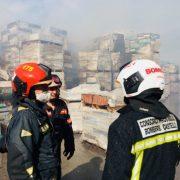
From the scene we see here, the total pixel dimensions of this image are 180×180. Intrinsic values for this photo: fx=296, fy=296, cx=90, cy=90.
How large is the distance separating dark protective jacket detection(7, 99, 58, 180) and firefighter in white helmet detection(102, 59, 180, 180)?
0.94 m

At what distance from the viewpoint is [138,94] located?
2.02m

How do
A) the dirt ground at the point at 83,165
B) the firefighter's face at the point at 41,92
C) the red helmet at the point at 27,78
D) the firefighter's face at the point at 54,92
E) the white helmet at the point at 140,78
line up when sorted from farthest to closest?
1. the dirt ground at the point at 83,165
2. the firefighter's face at the point at 54,92
3. the firefighter's face at the point at 41,92
4. the red helmet at the point at 27,78
5. the white helmet at the point at 140,78

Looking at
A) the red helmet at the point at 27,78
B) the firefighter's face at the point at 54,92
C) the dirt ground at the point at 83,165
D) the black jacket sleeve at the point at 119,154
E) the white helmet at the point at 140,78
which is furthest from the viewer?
the dirt ground at the point at 83,165

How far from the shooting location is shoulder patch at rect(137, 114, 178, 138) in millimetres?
1924

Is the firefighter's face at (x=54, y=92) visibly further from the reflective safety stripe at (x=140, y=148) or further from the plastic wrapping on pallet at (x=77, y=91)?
the plastic wrapping on pallet at (x=77, y=91)

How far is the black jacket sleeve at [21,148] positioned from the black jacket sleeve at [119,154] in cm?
97

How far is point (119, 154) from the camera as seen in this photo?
1.88 metres

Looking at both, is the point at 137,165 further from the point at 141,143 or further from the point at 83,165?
the point at 83,165

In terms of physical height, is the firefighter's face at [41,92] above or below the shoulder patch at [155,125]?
above

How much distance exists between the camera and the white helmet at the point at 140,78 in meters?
2.01

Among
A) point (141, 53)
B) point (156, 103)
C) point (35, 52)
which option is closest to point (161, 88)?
point (156, 103)

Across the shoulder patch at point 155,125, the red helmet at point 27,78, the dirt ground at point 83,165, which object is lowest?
the dirt ground at point 83,165

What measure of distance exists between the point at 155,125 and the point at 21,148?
4.05 ft

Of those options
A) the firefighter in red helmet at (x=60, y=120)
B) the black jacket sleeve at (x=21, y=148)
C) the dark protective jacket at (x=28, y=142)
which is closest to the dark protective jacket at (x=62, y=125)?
the firefighter in red helmet at (x=60, y=120)
